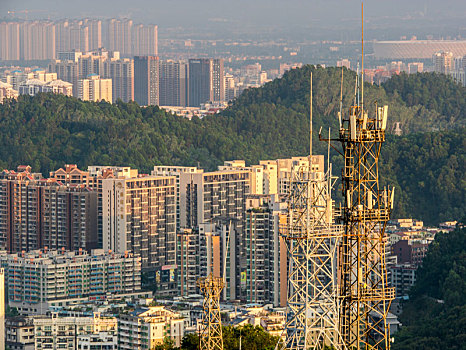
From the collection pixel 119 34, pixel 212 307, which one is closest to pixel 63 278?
pixel 212 307

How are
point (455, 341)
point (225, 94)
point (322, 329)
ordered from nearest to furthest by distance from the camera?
point (322, 329) < point (455, 341) < point (225, 94)

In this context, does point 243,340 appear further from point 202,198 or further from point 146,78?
point 146,78

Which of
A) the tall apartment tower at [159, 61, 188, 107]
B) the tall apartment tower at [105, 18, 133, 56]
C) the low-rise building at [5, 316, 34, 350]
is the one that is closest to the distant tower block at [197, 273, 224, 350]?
the low-rise building at [5, 316, 34, 350]

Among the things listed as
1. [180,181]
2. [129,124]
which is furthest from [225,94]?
[180,181]

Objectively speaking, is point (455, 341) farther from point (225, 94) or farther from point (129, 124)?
point (225, 94)

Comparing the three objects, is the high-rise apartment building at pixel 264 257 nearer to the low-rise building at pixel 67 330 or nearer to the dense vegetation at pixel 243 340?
the low-rise building at pixel 67 330

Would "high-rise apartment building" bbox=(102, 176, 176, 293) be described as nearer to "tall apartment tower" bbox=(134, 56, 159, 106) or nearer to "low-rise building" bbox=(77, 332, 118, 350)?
"low-rise building" bbox=(77, 332, 118, 350)
